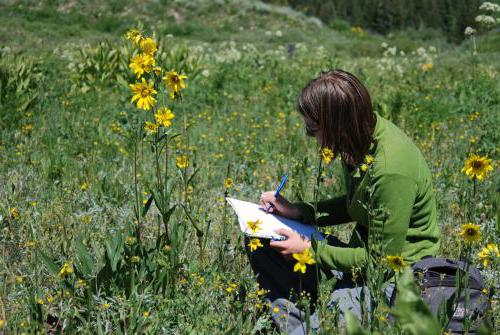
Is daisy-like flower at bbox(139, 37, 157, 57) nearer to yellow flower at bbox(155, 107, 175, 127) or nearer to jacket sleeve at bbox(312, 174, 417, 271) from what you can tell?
yellow flower at bbox(155, 107, 175, 127)

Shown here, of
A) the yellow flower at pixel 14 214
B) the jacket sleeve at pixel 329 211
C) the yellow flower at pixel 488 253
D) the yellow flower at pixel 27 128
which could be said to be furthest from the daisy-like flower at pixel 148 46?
the yellow flower at pixel 27 128

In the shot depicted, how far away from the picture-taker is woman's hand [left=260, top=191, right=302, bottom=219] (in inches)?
105

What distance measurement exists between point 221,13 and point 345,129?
64.4 feet

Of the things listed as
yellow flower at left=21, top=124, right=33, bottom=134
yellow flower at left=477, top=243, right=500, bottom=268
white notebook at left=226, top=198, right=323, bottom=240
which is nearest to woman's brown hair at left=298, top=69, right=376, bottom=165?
white notebook at left=226, top=198, right=323, bottom=240

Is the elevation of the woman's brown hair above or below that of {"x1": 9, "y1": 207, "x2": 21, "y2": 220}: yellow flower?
above

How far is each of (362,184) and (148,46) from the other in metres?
0.93

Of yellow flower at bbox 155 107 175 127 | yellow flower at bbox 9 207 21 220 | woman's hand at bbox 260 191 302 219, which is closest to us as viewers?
yellow flower at bbox 155 107 175 127

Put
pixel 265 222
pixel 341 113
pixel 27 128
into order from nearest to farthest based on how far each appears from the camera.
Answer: pixel 341 113 → pixel 265 222 → pixel 27 128

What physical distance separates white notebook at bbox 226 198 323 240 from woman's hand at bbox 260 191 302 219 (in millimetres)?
35

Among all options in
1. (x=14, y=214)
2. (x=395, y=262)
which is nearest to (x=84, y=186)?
(x=14, y=214)

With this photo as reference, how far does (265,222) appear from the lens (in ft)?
8.02

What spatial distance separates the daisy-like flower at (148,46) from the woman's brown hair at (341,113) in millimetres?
626

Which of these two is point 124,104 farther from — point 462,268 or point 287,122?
point 462,268

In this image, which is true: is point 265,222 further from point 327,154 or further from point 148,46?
point 148,46
